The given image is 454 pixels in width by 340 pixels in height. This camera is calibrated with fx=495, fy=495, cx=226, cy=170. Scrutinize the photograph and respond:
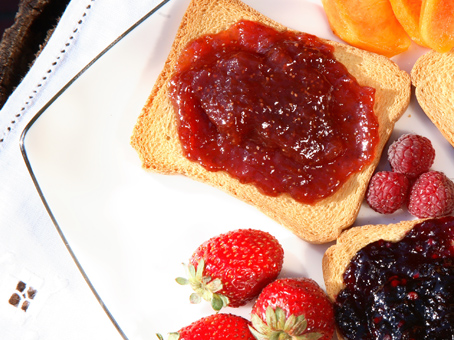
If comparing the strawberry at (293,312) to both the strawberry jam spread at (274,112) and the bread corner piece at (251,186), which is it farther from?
A: the strawberry jam spread at (274,112)

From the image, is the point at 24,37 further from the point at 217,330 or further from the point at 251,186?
the point at 217,330

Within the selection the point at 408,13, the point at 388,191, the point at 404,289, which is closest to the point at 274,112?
the point at 388,191

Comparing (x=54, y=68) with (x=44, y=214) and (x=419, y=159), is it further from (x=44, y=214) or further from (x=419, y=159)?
(x=419, y=159)

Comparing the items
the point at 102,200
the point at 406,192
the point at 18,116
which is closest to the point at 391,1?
the point at 406,192

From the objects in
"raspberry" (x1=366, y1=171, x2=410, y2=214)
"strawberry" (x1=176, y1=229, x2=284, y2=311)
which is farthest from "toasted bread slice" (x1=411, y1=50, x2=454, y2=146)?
"strawberry" (x1=176, y1=229, x2=284, y2=311)

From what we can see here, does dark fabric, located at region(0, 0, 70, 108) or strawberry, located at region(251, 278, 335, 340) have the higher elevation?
dark fabric, located at region(0, 0, 70, 108)

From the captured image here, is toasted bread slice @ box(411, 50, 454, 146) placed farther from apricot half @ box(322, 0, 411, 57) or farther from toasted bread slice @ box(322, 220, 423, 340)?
toasted bread slice @ box(322, 220, 423, 340)

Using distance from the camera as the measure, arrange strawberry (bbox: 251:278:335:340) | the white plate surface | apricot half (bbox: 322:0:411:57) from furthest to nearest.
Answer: the white plate surface → apricot half (bbox: 322:0:411:57) → strawberry (bbox: 251:278:335:340)
